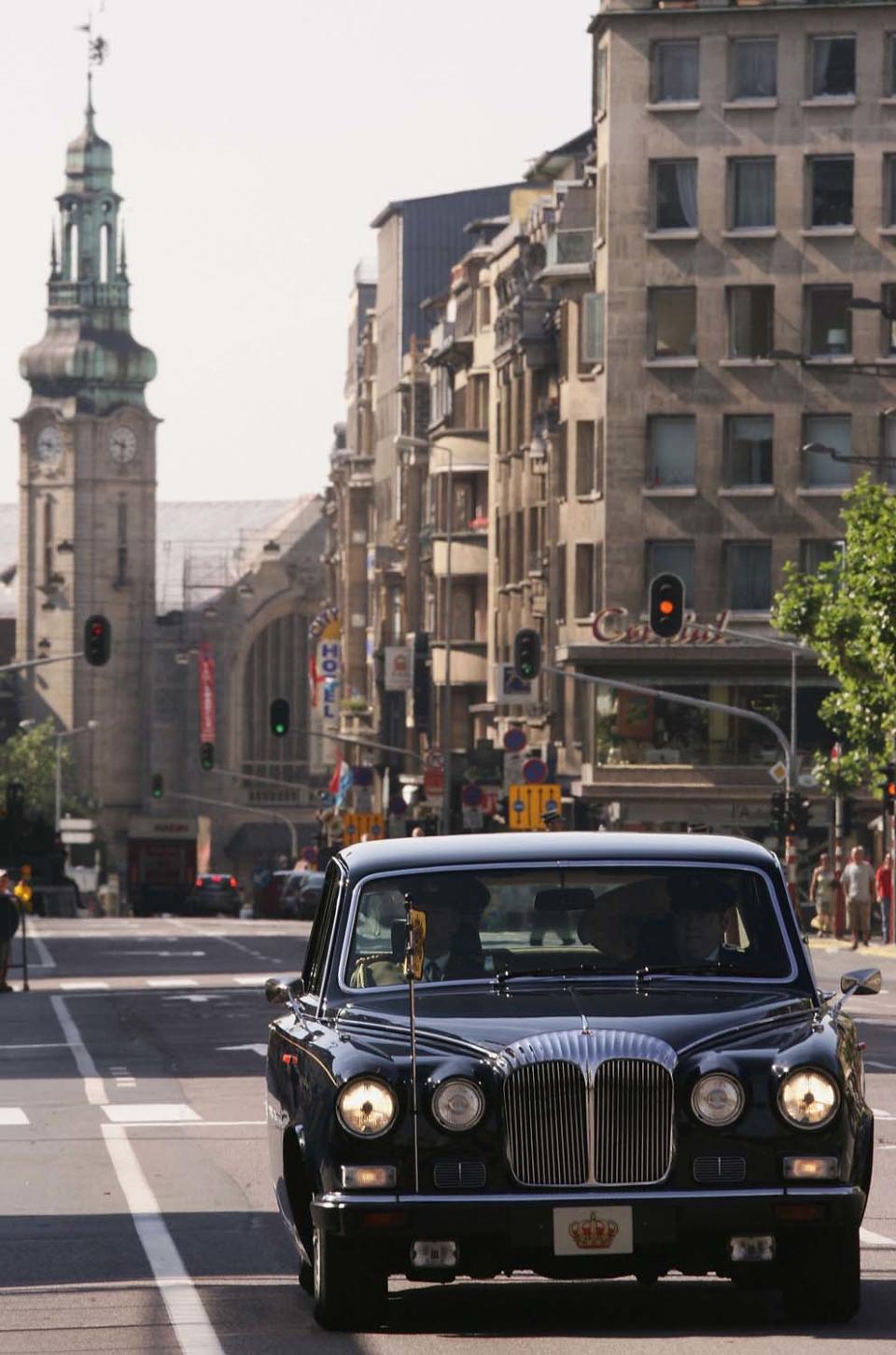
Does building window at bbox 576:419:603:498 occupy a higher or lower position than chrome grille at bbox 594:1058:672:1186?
higher

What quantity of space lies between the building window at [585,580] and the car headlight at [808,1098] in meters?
63.0

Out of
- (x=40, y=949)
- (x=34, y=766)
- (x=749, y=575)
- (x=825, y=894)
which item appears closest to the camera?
(x=40, y=949)

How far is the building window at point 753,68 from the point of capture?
6950cm

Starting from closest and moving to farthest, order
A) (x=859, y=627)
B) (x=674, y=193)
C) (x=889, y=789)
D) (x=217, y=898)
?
(x=889, y=789)
(x=859, y=627)
(x=674, y=193)
(x=217, y=898)

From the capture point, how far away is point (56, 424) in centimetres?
17862

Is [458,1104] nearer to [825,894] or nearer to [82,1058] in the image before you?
[82,1058]

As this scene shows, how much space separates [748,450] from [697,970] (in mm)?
61035

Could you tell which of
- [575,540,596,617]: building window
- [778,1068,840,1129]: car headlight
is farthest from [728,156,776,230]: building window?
[778,1068,840,1129]: car headlight

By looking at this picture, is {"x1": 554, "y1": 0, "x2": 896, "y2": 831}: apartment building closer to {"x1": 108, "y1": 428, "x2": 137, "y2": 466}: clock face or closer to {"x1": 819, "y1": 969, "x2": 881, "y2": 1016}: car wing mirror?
{"x1": 819, "y1": 969, "x2": 881, "y2": 1016}: car wing mirror

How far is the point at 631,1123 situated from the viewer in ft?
28.0

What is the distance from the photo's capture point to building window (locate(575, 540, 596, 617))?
71750 millimetres

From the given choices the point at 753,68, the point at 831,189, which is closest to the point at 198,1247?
the point at 831,189

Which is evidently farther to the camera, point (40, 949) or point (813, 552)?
point (813, 552)

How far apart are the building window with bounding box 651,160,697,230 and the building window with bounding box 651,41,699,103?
1.52 metres
